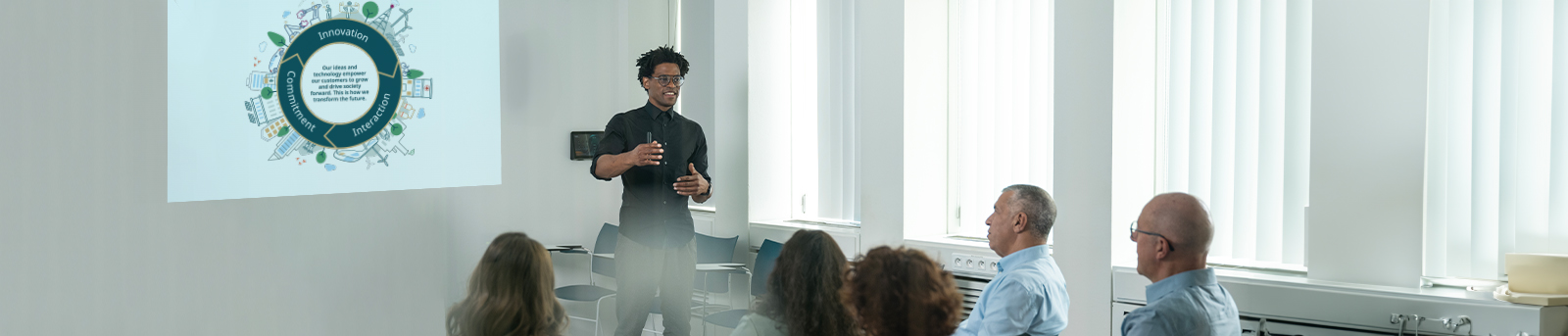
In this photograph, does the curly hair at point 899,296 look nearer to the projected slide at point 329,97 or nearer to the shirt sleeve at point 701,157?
the shirt sleeve at point 701,157

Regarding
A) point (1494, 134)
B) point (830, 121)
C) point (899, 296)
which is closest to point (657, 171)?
point (899, 296)

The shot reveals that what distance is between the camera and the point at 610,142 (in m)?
2.35

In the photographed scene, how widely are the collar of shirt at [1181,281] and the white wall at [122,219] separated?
1.83 m

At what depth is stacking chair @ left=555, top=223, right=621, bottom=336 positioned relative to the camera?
227 cm

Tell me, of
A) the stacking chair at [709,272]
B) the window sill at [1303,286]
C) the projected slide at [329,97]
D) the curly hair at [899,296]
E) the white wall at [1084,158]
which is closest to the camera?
the projected slide at [329,97]

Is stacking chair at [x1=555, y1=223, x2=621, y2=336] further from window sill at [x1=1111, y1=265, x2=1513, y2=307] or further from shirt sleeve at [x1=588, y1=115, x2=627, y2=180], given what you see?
window sill at [x1=1111, y1=265, x2=1513, y2=307]

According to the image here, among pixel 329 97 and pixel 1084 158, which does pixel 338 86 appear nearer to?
pixel 329 97

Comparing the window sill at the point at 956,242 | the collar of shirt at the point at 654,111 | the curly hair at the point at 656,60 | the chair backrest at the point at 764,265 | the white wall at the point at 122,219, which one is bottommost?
the window sill at the point at 956,242

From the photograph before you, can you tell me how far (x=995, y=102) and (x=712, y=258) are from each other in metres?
1.86

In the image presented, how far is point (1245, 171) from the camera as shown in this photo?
11.4 feet

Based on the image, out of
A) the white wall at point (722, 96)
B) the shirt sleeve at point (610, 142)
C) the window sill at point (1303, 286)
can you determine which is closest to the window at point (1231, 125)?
the window sill at point (1303, 286)

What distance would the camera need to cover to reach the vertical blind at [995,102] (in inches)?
155

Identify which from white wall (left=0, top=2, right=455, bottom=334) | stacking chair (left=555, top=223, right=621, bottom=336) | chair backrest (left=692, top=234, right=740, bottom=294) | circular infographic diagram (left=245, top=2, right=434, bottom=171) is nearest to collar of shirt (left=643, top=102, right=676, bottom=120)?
stacking chair (left=555, top=223, right=621, bottom=336)

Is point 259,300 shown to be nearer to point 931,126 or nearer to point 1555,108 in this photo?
point 931,126
